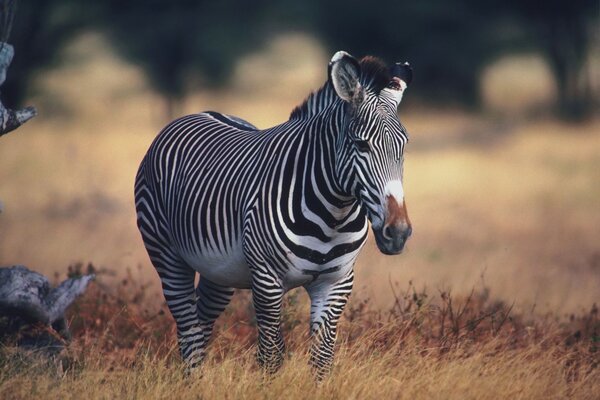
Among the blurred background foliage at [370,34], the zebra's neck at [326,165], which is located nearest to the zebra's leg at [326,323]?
the zebra's neck at [326,165]

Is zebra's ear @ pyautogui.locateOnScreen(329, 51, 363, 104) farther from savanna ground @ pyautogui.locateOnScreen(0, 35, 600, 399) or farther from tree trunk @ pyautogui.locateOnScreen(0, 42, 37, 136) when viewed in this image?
tree trunk @ pyautogui.locateOnScreen(0, 42, 37, 136)

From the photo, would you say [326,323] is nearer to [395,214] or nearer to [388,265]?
[395,214]

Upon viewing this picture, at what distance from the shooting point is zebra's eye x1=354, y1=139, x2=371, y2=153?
5597mm

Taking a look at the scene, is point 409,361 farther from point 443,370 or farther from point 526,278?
point 526,278

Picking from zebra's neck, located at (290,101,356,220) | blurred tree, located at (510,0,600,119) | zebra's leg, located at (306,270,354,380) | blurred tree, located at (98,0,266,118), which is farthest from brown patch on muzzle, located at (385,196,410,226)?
blurred tree, located at (510,0,600,119)

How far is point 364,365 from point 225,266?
1.25 meters

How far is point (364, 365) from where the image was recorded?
5992 mm

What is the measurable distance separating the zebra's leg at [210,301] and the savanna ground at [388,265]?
0.20m

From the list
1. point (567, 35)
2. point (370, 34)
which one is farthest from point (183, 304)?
point (567, 35)

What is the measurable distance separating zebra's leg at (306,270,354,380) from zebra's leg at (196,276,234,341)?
4.68 ft

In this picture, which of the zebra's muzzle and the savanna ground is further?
A: the savanna ground

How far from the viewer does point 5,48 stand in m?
7.23

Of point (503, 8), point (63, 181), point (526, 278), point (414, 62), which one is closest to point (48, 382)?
point (526, 278)

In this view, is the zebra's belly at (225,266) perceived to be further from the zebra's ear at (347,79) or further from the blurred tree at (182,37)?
the blurred tree at (182,37)
